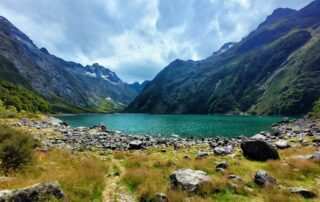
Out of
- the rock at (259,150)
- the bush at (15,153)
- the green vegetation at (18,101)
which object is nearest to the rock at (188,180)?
the bush at (15,153)

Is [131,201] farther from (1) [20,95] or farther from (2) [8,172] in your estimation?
(1) [20,95]

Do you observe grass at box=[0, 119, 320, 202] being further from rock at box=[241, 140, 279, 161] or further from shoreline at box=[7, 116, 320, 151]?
shoreline at box=[7, 116, 320, 151]

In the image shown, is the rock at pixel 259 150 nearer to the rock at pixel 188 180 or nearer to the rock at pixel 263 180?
the rock at pixel 263 180

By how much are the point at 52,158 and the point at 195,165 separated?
1352 centimetres

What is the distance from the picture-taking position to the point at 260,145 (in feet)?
82.4

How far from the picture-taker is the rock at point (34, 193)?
977 centimetres

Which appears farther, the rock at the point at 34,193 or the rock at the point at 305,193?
the rock at the point at 305,193

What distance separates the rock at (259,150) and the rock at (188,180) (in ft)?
38.8

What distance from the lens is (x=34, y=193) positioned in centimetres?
1029

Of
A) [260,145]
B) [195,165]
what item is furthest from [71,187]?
[260,145]

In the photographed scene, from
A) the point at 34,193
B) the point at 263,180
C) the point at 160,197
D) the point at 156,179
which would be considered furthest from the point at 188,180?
the point at 34,193

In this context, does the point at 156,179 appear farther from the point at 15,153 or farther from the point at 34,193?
the point at 15,153

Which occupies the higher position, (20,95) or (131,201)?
(20,95)

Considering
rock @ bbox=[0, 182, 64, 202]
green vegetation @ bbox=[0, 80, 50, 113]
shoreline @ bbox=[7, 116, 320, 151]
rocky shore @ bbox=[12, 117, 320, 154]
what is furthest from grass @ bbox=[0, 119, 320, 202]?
green vegetation @ bbox=[0, 80, 50, 113]
